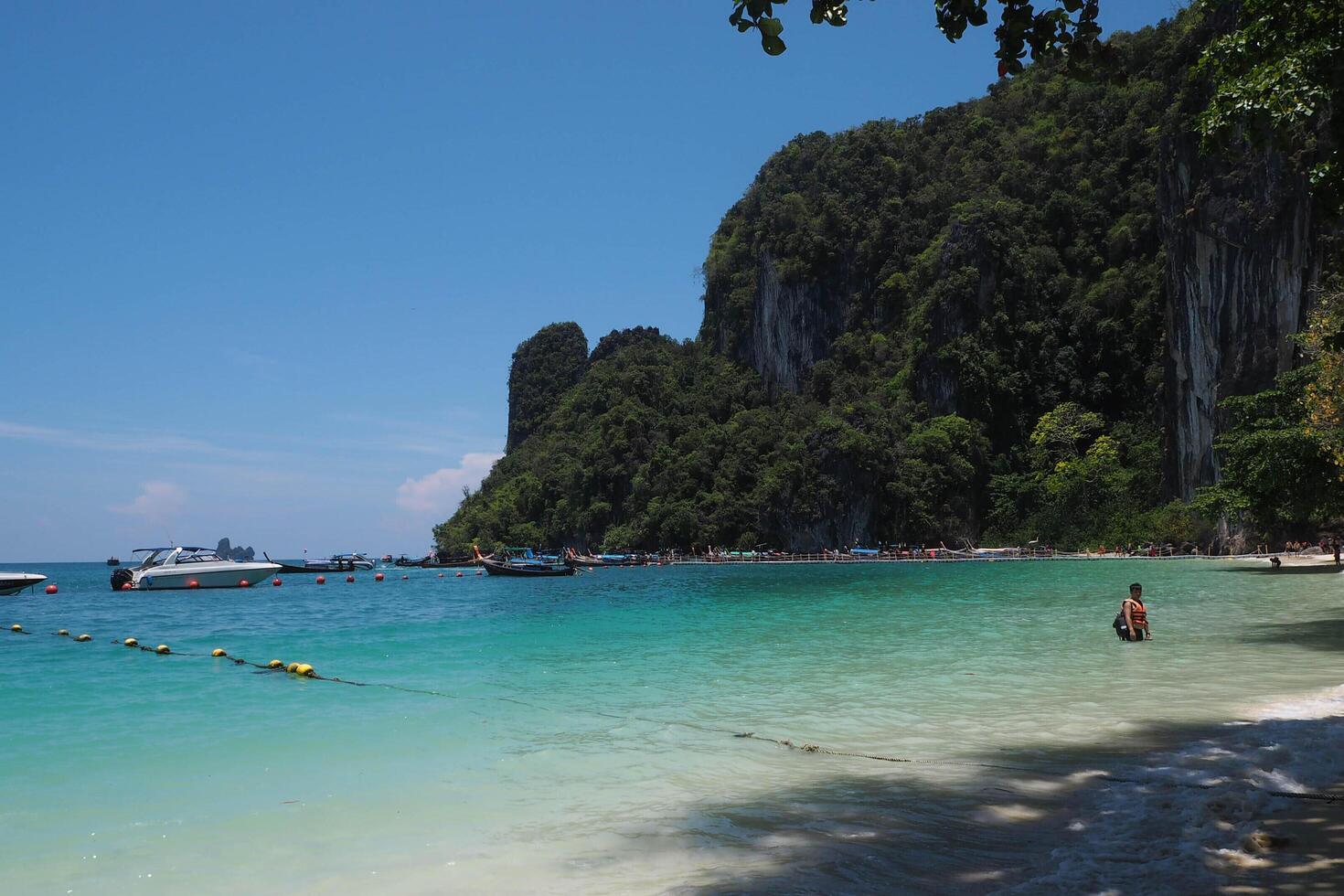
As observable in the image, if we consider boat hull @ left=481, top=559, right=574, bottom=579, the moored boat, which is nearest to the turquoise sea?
boat hull @ left=481, top=559, right=574, bottom=579

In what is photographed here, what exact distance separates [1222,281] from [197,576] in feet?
169

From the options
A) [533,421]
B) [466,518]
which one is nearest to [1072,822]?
[466,518]

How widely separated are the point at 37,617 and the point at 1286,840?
36.0 metres

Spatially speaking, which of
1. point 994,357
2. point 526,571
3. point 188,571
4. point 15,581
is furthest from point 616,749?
point 994,357

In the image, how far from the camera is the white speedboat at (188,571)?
45.2 metres

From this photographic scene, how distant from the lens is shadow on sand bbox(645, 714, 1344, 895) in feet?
14.3

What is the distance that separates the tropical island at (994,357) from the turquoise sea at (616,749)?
14.2 metres

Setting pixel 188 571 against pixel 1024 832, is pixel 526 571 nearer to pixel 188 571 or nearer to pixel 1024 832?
pixel 188 571

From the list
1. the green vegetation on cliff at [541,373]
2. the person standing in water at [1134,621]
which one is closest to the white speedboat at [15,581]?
the person standing in water at [1134,621]

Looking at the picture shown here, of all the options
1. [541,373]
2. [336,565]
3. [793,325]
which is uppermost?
[541,373]

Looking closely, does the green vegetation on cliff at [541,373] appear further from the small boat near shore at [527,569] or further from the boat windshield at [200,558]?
the boat windshield at [200,558]

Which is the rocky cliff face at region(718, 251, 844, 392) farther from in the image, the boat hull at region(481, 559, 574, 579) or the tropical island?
the boat hull at region(481, 559, 574, 579)

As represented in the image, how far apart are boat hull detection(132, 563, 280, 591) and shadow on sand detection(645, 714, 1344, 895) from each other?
4532 centimetres

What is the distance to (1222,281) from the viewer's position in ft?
146
